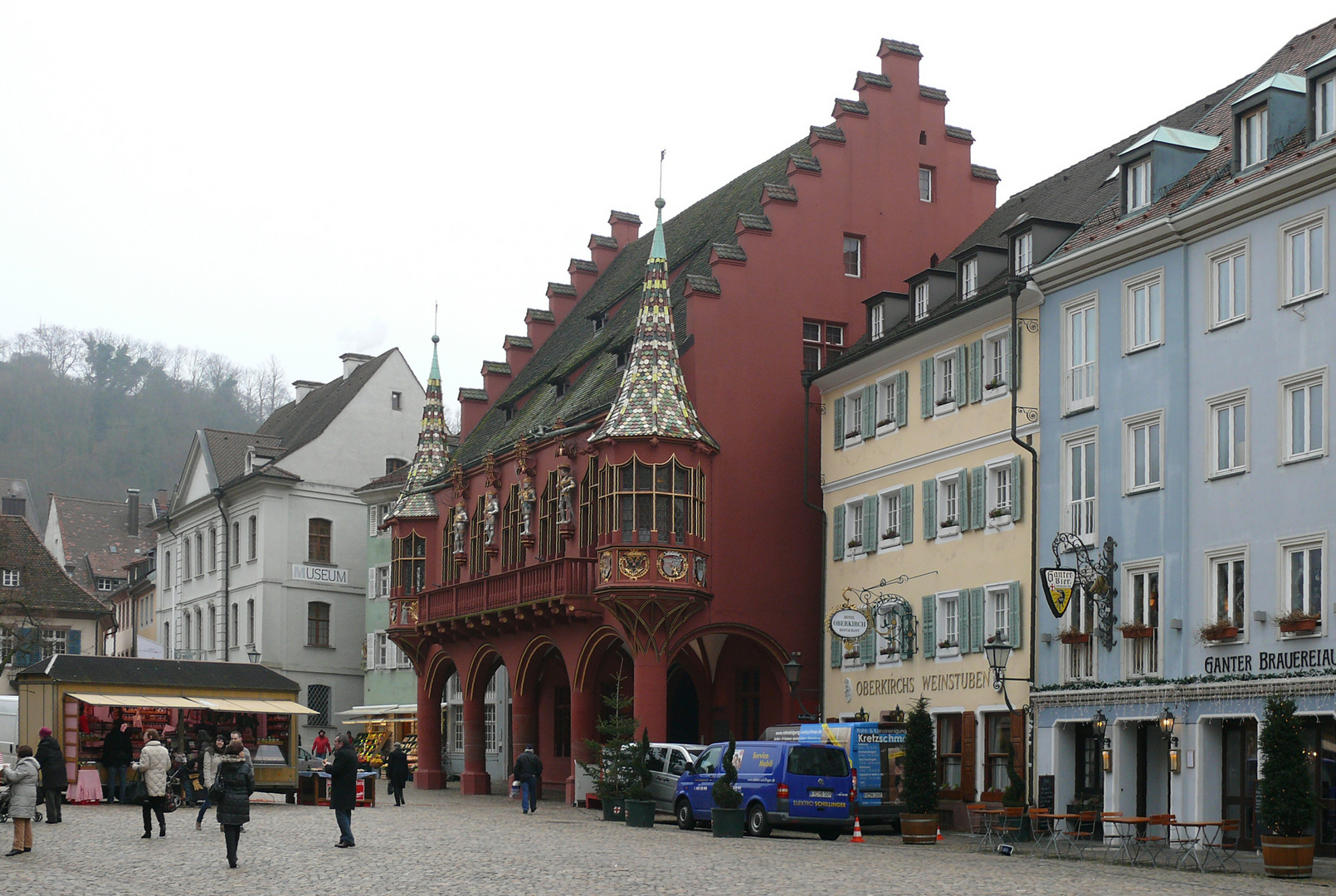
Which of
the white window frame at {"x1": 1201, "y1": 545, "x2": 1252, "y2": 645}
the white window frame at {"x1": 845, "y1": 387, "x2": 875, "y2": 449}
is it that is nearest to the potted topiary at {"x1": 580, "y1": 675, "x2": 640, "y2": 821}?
the white window frame at {"x1": 845, "y1": 387, "x2": 875, "y2": 449}

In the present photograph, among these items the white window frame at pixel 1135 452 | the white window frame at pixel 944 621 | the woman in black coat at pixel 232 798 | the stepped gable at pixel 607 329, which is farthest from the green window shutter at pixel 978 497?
the woman in black coat at pixel 232 798

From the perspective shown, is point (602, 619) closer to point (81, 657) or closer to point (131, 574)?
point (81, 657)

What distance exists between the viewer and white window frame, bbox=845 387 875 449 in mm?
42625

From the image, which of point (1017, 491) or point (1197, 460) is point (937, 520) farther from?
point (1197, 460)

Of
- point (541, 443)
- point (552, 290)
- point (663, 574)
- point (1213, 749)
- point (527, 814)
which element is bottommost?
point (527, 814)

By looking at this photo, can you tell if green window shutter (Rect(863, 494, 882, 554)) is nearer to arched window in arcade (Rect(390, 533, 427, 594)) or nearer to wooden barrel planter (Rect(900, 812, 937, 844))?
wooden barrel planter (Rect(900, 812, 937, 844))

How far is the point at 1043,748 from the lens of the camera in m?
34.3

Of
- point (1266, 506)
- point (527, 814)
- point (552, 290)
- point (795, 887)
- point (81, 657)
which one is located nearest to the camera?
point (795, 887)

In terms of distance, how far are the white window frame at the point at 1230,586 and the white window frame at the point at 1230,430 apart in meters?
1.28

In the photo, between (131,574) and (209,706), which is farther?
(131,574)

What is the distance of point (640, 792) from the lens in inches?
1423

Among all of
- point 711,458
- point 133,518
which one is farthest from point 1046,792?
point 133,518

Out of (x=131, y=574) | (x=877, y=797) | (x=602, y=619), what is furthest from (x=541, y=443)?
(x=131, y=574)

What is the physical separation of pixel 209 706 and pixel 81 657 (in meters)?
3.12
